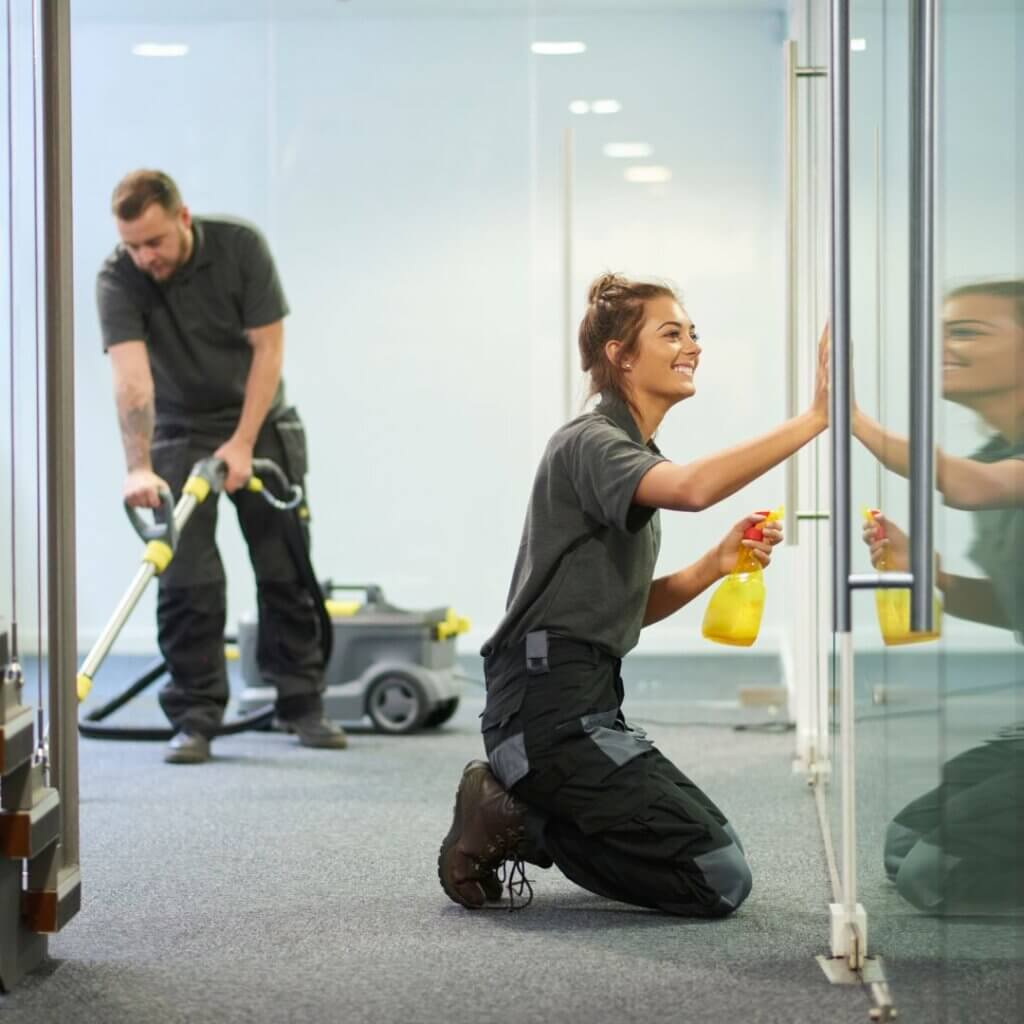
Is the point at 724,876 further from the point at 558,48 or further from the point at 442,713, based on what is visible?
the point at 558,48

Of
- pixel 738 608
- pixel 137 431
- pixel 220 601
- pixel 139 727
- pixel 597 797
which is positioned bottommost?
pixel 139 727

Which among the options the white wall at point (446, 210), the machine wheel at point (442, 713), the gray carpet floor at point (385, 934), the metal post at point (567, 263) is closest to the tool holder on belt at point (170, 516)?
the gray carpet floor at point (385, 934)

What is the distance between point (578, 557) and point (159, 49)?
3.18 meters

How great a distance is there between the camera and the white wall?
4.93 metres

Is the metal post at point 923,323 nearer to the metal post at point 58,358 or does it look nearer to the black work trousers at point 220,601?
the metal post at point 58,358

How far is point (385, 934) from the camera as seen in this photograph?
2.29m

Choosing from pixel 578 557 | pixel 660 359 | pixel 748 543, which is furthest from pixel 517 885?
pixel 660 359

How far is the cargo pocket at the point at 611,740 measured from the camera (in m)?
2.39

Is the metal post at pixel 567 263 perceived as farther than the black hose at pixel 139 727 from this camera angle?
Yes

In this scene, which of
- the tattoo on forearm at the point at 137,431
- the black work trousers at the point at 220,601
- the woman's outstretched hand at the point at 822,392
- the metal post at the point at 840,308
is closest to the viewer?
the metal post at the point at 840,308

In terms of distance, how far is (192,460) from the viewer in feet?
13.6

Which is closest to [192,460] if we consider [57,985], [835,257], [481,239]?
[481,239]

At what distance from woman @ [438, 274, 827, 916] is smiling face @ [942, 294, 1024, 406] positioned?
68 cm

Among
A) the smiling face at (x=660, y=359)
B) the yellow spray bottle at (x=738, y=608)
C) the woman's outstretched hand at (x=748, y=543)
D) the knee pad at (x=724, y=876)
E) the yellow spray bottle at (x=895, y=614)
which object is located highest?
the smiling face at (x=660, y=359)
